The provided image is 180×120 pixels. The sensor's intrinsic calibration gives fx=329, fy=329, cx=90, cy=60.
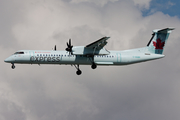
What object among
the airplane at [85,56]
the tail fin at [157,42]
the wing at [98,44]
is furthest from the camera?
the tail fin at [157,42]

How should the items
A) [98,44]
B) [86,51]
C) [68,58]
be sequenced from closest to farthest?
[98,44] < [68,58] < [86,51]

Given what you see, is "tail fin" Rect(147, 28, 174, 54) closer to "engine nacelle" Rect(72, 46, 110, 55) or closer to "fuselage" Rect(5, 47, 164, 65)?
"fuselage" Rect(5, 47, 164, 65)

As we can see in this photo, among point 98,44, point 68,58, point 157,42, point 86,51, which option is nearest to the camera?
point 98,44

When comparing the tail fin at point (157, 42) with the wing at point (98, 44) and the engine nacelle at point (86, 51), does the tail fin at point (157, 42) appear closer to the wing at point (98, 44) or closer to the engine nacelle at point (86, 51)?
the engine nacelle at point (86, 51)

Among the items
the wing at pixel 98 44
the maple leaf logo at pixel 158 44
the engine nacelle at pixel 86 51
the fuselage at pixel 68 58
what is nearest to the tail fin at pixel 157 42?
the maple leaf logo at pixel 158 44

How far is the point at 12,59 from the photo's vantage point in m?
34.8

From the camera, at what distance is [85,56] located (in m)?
35.7

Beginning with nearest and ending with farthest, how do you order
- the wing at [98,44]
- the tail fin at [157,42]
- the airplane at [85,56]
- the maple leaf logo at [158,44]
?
the wing at [98,44] < the airplane at [85,56] < the tail fin at [157,42] < the maple leaf logo at [158,44]

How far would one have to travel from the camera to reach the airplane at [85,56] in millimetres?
34844

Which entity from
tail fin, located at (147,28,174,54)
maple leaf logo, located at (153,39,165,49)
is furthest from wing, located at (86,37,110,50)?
maple leaf logo, located at (153,39,165,49)

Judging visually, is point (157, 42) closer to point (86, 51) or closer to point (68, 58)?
point (86, 51)

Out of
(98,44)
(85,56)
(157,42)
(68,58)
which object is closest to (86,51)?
(85,56)

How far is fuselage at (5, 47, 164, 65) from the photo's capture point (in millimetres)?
34844

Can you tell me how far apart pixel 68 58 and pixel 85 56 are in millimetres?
1884
